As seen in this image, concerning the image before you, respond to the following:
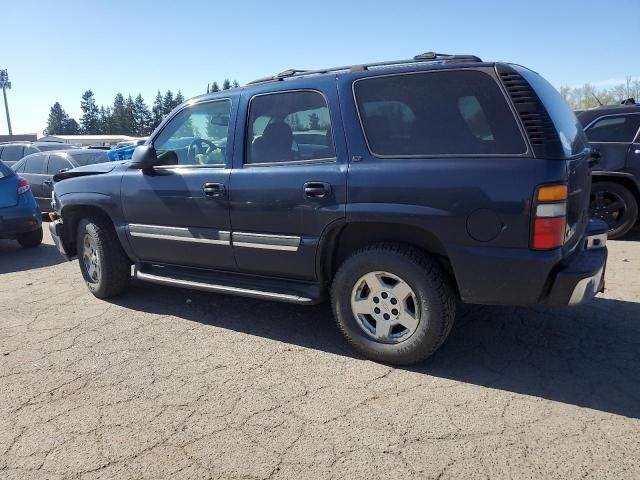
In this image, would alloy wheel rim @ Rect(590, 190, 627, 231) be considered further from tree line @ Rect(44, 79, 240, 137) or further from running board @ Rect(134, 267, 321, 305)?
tree line @ Rect(44, 79, 240, 137)

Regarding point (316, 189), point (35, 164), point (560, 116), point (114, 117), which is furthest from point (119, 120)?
point (560, 116)

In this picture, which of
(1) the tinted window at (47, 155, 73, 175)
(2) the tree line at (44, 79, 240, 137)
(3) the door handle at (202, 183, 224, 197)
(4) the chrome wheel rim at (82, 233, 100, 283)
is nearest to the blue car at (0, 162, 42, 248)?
(1) the tinted window at (47, 155, 73, 175)

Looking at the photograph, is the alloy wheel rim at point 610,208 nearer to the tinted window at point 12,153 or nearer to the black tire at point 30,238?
the black tire at point 30,238

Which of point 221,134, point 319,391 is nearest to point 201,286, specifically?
point 221,134

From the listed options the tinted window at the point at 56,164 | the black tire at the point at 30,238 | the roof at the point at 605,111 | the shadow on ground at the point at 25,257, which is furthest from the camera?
the tinted window at the point at 56,164

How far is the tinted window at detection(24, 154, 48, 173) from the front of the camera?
10.3 m

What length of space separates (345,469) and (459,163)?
69.7 inches

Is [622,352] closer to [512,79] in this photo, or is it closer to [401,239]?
[401,239]

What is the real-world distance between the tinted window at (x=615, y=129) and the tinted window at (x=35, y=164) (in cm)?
1021

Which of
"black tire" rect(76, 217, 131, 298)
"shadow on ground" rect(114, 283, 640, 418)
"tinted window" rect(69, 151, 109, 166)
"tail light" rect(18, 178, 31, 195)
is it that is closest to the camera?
"shadow on ground" rect(114, 283, 640, 418)

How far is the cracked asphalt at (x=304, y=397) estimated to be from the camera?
2346mm

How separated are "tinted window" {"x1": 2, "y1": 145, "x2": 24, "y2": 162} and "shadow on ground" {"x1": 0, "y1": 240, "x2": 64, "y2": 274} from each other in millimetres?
7847

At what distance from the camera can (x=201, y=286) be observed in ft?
13.1

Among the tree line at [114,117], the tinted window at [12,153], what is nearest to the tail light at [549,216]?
the tinted window at [12,153]
